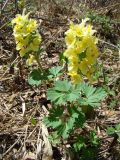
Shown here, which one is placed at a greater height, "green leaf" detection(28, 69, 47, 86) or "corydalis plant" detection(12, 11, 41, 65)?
"corydalis plant" detection(12, 11, 41, 65)

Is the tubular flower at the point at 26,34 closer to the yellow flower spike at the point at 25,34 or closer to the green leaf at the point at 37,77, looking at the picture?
the yellow flower spike at the point at 25,34

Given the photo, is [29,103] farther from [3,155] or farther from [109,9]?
[109,9]

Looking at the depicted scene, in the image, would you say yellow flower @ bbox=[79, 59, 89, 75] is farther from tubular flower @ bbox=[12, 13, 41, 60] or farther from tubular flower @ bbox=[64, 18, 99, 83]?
tubular flower @ bbox=[12, 13, 41, 60]

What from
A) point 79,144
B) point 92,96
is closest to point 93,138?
point 79,144

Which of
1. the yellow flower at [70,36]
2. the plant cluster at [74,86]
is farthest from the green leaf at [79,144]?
the yellow flower at [70,36]

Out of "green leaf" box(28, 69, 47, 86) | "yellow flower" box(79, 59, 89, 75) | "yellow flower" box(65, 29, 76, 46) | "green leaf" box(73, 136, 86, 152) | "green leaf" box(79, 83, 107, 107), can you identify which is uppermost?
"yellow flower" box(65, 29, 76, 46)

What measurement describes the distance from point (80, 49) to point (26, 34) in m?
0.50

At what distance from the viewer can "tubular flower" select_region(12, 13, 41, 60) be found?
296 cm

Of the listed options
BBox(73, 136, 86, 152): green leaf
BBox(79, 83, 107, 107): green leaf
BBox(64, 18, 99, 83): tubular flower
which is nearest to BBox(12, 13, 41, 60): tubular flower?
BBox(64, 18, 99, 83): tubular flower

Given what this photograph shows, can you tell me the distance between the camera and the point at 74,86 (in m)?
2.79

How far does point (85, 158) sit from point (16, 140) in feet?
1.97

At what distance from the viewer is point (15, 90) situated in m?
3.81

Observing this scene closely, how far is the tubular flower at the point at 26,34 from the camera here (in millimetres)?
2961

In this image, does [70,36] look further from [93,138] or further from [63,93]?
[93,138]
